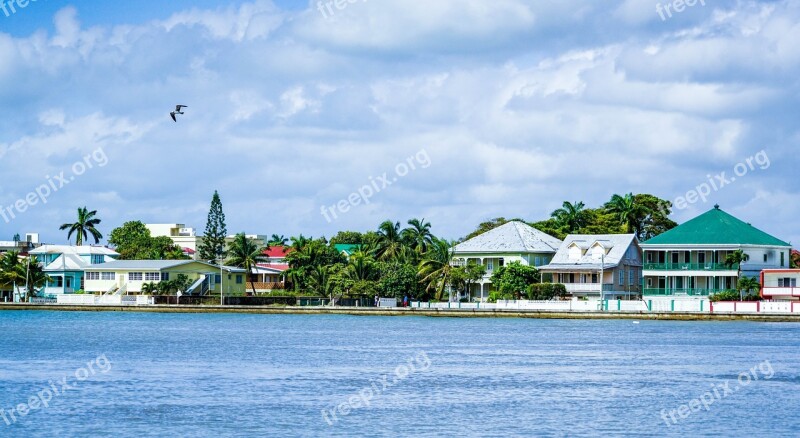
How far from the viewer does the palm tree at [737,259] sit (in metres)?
A: 79.8

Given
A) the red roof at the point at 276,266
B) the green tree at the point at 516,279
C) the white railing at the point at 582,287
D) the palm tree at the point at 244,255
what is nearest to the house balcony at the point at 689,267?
the white railing at the point at 582,287

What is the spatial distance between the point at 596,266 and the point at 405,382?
48.7 meters

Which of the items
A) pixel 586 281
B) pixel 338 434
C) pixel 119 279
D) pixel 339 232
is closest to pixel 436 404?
pixel 338 434

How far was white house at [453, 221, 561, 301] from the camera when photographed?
88.9 metres

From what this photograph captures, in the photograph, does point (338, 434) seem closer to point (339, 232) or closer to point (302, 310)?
point (302, 310)

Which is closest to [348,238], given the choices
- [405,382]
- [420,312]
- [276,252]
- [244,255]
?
[276,252]

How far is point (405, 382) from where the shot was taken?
124 feet

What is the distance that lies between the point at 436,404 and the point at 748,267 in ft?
186

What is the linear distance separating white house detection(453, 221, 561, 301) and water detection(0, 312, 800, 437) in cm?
2277

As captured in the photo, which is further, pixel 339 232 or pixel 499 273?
pixel 339 232

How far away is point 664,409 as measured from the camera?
104 feet

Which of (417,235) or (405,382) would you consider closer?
(405,382)

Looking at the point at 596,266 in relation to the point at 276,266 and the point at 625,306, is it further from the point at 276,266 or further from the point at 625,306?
the point at 276,266

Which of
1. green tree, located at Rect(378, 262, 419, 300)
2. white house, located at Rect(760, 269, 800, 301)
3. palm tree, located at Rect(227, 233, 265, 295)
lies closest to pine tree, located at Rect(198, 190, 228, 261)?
palm tree, located at Rect(227, 233, 265, 295)
